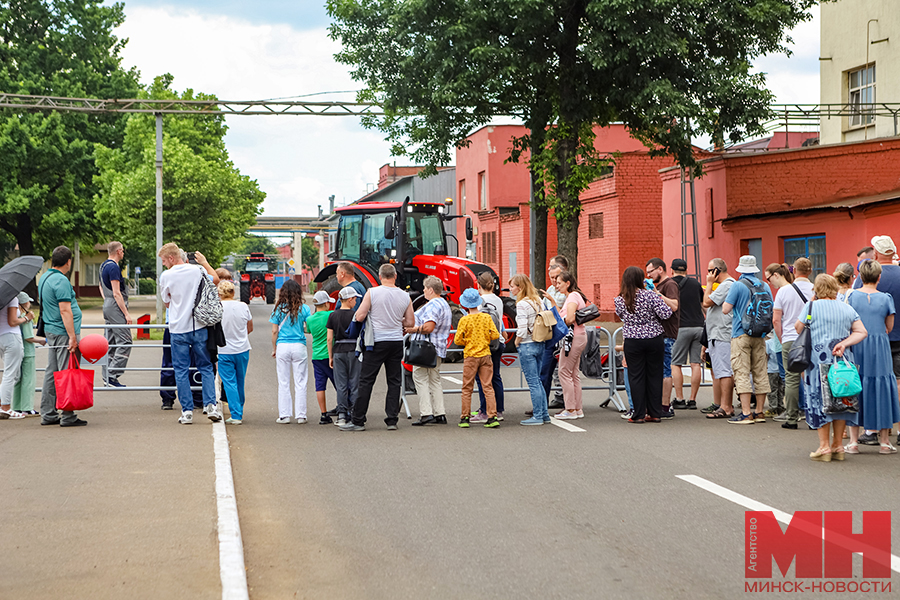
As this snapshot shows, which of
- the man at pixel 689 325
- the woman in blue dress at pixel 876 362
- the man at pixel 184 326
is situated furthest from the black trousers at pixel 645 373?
the man at pixel 184 326

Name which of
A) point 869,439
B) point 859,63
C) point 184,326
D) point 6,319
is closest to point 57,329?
point 6,319

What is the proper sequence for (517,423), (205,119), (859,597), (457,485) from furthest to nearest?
1. (205,119)
2. (517,423)
3. (457,485)
4. (859,597)

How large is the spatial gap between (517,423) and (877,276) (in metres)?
4.20

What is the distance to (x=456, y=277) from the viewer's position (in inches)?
746

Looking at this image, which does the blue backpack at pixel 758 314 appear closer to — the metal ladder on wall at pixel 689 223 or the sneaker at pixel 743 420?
the sneaker at pixel 743 420

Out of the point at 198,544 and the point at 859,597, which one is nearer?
the point at 859,597

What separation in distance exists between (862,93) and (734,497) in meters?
27.2

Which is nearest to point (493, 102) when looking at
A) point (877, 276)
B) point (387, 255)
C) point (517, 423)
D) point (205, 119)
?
point (387, 255)

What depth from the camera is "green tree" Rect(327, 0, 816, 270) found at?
19.9m

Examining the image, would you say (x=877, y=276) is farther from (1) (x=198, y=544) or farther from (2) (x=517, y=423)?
(1) (x=198, y=544)

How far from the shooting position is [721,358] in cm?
1130

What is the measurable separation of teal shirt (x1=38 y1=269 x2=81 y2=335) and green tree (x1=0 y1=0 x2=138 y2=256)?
36.4 m

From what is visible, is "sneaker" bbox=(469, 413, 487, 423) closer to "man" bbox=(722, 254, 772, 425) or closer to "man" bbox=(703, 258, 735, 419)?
"man" bbox=(703, 258, 735, 419)

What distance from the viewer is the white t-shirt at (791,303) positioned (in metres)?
10.5
